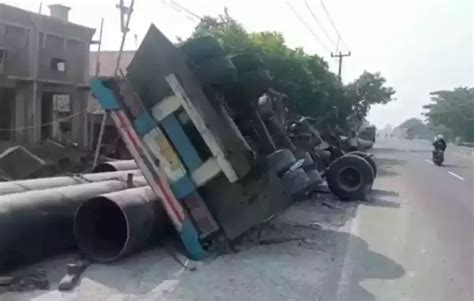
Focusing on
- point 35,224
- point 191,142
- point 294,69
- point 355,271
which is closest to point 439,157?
Result: point 294,69

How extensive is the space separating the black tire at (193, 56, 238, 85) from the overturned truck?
12 millimetres

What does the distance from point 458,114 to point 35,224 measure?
252 feet

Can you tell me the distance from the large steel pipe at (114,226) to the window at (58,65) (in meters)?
19.7

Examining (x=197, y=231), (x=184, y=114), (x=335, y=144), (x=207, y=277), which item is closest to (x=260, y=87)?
(x=184, y=114)

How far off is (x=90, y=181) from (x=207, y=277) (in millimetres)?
3674

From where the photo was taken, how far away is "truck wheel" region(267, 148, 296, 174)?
843cm

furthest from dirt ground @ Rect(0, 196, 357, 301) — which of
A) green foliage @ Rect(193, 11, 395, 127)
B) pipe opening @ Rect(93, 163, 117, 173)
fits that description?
green foliage @ Rect(193, 11, 395, 127)

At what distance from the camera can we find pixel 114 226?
27.2 ft

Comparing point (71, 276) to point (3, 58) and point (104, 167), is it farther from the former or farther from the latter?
point (3, 58)

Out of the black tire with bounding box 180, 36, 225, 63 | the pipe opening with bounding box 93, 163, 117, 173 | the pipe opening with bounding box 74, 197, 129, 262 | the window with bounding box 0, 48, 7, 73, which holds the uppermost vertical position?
the window with bounding box 0, 48, 7, 73

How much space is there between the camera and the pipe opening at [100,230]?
24.4 ft

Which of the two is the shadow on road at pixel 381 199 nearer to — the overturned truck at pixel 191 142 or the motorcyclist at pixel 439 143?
the overturned truck at pixel 191 142

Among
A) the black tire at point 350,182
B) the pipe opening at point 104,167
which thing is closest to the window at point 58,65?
the pipe opening at point 104,167

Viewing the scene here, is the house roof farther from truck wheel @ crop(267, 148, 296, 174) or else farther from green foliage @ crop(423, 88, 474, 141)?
green foliage @ crop(423, 88, 474, 141)
